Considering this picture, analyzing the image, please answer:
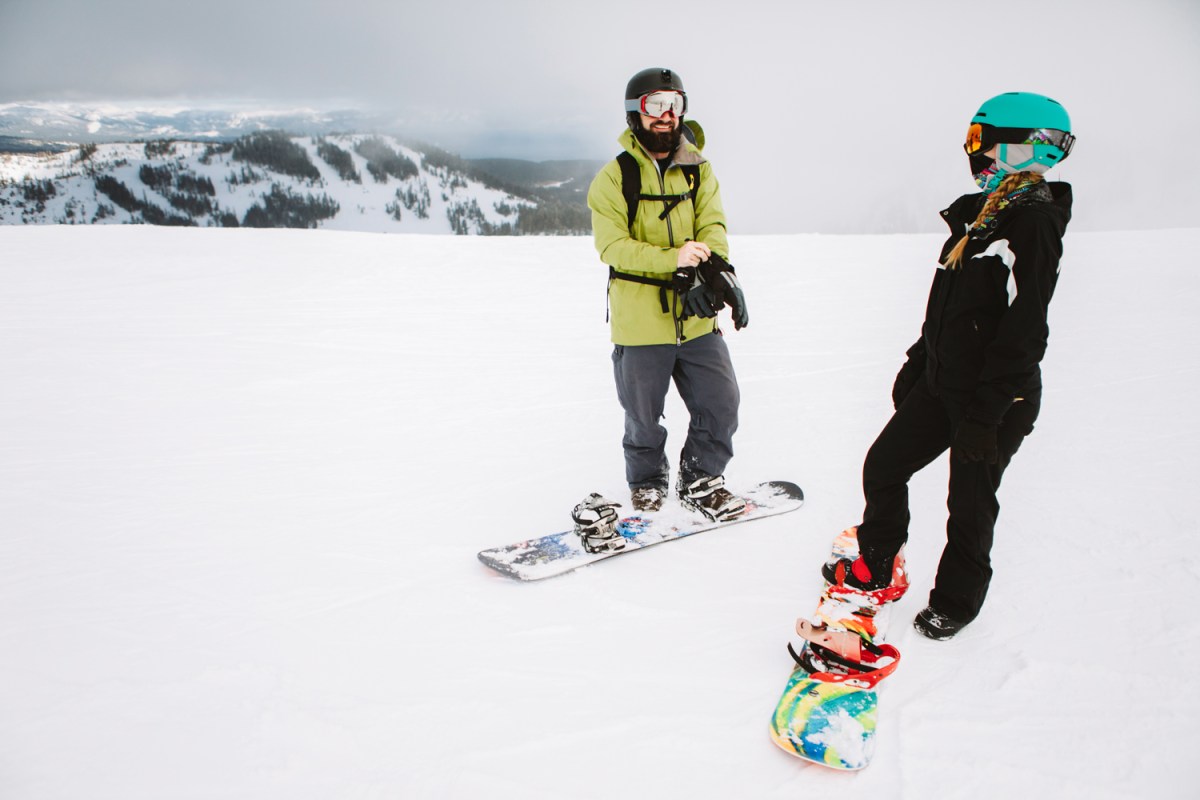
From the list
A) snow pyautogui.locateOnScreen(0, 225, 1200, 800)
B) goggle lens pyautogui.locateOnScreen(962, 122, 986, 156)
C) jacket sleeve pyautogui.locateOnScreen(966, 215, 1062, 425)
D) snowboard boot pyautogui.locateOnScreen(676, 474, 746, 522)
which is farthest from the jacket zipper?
jacket sleeve pyautogui.locateOnScreen(966, 215, 1062, 425)

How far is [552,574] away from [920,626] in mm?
1667

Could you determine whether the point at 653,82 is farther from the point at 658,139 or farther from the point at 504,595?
the point at 504,595

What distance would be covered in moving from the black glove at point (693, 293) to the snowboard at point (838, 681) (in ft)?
4.80

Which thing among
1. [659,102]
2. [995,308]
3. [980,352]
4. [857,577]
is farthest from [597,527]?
[659,102]

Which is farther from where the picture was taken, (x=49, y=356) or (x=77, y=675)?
(x=49, y=356)

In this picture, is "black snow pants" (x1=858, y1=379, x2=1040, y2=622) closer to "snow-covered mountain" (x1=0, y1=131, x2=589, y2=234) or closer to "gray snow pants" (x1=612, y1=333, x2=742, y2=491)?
"gray snow pants" (x1=612, y1=333, x2=742, y2=491)

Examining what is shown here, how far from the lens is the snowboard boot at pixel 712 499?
374 cm

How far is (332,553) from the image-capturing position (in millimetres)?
3564

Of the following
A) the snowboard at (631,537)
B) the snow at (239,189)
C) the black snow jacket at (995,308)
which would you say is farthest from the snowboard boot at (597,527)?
the snow at (239,189)

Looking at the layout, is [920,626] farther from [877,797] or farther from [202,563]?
[202,563]

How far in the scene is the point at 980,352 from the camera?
2.36m

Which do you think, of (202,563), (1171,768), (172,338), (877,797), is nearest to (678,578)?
(877,797)

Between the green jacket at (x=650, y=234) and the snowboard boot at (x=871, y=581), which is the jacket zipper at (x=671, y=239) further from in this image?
the snowboard boot at (x=871, y=581)

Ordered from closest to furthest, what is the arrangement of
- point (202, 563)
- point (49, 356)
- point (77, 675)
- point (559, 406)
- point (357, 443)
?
1. point (77, 675)
2. point (202, 563)
3. point (357, 443)
4. point (559, 406)
5. point (49, 356)
